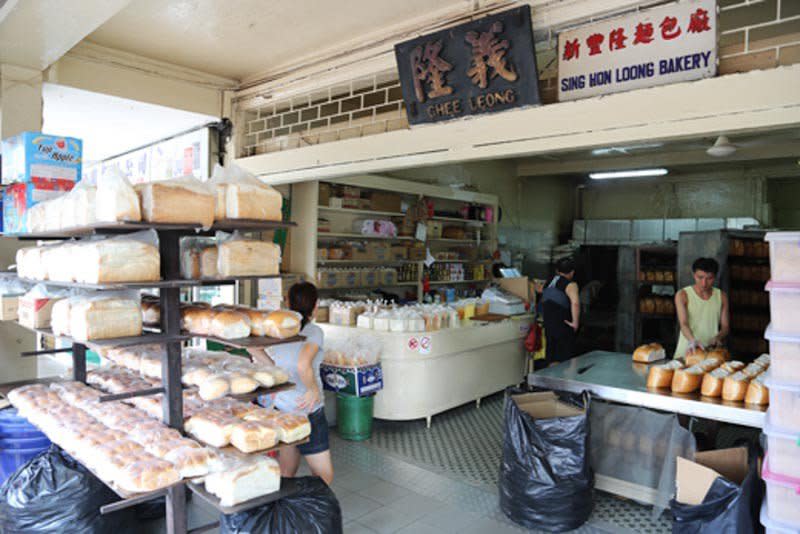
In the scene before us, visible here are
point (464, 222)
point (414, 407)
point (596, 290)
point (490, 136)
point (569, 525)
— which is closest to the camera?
point (569, 525)

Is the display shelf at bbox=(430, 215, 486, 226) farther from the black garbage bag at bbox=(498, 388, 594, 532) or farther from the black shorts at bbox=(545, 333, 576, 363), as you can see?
the black garbage bag at bbox=(498, 388, 594, 532)

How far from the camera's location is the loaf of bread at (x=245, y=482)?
2109 millimetres

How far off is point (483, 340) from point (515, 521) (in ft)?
8.05

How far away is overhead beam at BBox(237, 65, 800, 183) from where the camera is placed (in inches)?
104

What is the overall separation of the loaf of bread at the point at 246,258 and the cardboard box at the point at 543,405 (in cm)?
196

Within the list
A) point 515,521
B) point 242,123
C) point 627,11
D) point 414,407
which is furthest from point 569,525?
point 242,123

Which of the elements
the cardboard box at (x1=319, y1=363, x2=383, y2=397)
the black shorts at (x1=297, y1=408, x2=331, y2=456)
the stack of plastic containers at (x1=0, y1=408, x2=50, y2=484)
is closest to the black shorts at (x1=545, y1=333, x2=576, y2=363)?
the cardboard box at (x1=319, y1=363, x2=383, y2=397)

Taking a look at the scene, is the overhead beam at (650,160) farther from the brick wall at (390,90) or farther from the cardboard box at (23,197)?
the cardboard box at (23,197)

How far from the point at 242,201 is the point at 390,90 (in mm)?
3029

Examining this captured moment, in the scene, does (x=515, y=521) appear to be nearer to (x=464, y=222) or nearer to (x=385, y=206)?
(x=385, y=206)

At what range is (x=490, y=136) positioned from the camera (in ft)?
11.8

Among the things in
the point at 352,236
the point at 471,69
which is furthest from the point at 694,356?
the point at 352,236

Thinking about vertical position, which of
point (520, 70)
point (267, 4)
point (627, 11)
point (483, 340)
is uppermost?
point (267, 4)

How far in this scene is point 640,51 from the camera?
3.02 metres
